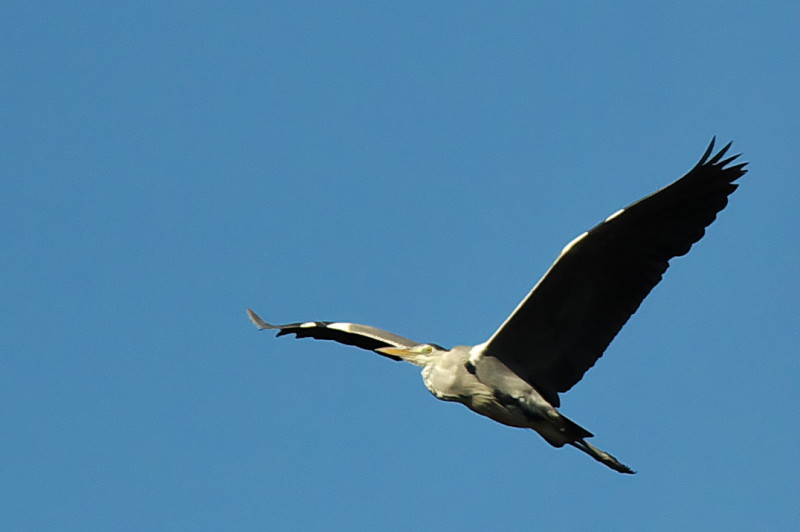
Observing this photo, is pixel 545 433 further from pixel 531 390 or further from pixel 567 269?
pixel 567 269

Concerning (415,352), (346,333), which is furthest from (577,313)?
(346,333)

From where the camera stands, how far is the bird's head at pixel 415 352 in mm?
11661

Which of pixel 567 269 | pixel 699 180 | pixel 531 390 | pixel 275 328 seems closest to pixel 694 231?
pixel 699 180

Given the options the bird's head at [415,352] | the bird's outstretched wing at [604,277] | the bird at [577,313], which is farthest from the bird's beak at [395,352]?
the bird's outstretched wing at [604,277]

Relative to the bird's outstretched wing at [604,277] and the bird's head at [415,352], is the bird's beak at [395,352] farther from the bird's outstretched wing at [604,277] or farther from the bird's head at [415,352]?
the bird's outstretched wing at [604,277]

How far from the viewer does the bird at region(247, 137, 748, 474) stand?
10336 mm

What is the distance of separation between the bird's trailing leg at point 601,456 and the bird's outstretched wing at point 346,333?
2.13m

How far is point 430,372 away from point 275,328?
113 inches

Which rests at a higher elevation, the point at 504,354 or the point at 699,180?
the point at 699,180

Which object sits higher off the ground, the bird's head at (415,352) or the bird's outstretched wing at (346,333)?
the bird's outstretched wing at (346,333)

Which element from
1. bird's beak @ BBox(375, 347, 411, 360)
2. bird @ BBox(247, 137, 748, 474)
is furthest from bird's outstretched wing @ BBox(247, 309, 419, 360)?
bird @ BBox(247, 137, 748, 474)

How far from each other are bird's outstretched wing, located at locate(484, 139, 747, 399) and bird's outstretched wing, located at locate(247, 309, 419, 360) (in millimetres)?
1699

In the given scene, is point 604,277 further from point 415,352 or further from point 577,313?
point 415,352

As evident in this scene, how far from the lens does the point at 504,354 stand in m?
10.9
